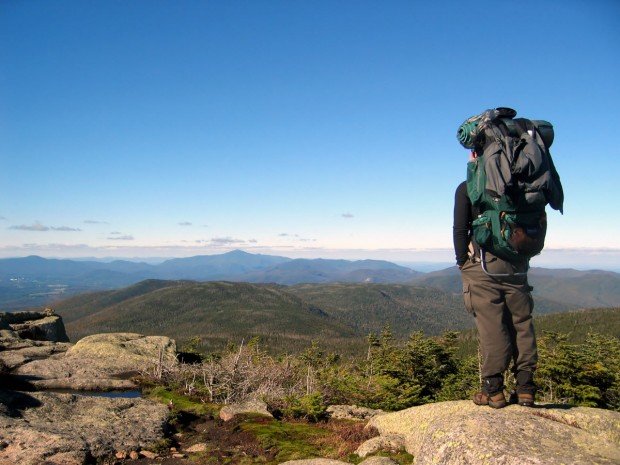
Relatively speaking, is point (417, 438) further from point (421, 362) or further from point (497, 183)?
point (421, 362)

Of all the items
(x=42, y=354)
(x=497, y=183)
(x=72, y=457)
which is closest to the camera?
(x=497, y=183)

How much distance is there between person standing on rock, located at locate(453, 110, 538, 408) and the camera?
19.6 ft

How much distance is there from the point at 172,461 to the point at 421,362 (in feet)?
77.1

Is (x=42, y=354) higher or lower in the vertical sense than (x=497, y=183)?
lower

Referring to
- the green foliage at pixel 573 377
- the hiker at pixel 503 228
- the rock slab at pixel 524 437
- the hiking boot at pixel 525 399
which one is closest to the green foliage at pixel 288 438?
the rock slab at pixel 524 437

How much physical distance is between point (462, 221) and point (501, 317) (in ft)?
5.30

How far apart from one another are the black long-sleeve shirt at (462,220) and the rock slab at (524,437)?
244 cm

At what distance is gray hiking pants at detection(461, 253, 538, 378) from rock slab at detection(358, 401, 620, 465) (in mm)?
781

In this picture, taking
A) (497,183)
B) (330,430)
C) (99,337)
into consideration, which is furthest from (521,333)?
(99,337)

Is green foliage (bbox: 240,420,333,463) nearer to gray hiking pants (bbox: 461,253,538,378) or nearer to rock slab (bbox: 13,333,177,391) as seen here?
gray hiking pants (bbox: 461,253,538,378)

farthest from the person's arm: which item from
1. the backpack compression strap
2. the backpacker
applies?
the backpack compression strap

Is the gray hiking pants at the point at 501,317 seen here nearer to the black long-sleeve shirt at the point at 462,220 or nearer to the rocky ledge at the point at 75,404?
the black long-sleeve shirt at the point at 462,220

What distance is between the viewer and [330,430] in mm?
10648

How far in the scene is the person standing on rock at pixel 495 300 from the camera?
5980 millimetres
